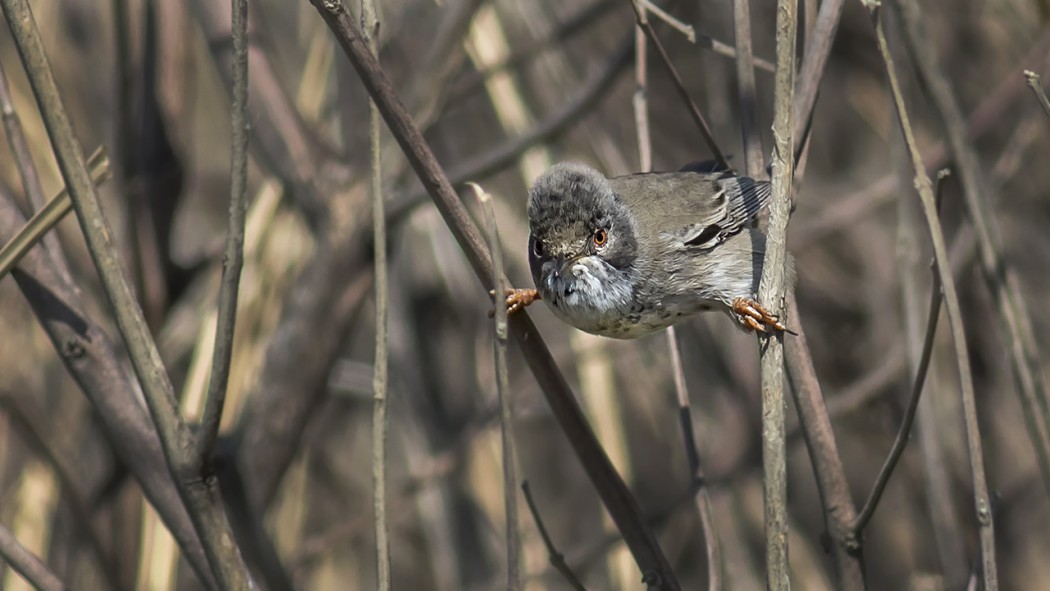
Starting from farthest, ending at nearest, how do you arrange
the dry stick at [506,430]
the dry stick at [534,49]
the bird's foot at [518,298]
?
the dry stick at [534,49]
the bird's foot at [518,298]
the dry stick at [506,430]

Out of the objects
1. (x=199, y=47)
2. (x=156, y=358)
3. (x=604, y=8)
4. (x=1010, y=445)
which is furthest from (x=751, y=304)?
(x=199, y=47)

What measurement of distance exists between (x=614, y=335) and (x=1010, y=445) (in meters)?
2.96

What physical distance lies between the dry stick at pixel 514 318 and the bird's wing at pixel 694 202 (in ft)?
3.25

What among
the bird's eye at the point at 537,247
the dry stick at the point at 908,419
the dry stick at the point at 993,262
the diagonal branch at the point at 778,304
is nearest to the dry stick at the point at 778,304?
the diagonal branch at the point at 778,304

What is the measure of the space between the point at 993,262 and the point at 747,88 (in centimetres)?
73

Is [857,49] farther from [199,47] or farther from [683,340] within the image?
[199,47]

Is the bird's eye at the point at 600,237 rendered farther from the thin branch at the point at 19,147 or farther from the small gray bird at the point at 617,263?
the thin branch at the point at 19,147

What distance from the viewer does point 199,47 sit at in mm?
Result: 5363

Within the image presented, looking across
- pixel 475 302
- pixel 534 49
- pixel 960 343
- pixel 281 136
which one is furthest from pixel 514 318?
pixel 475 302

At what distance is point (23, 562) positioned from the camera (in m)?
2.30

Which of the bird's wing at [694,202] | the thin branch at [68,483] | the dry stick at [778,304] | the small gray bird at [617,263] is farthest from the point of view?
the thin branch at [68,483]

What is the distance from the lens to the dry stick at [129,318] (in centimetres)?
215

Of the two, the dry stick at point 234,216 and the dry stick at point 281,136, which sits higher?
the dry stick at point 281,136

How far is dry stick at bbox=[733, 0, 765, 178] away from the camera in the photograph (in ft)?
8.63
